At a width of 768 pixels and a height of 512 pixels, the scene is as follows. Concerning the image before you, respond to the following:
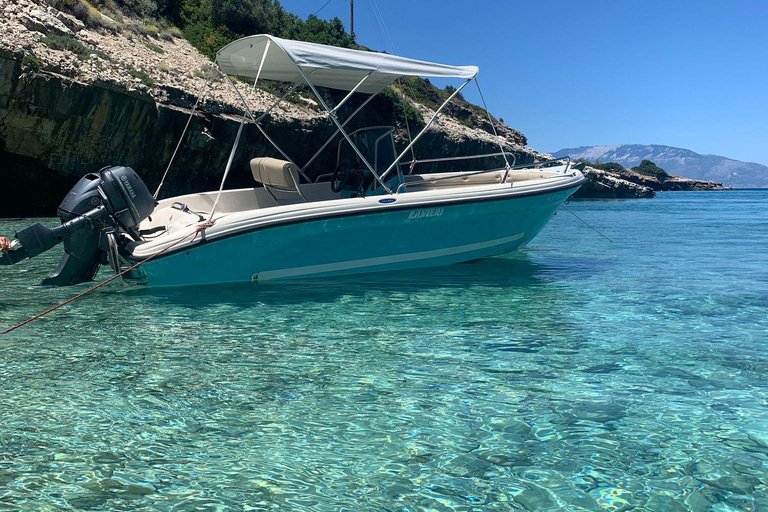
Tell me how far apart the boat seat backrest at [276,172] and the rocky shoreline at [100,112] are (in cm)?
1084

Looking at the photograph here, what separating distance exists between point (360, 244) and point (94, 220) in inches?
126

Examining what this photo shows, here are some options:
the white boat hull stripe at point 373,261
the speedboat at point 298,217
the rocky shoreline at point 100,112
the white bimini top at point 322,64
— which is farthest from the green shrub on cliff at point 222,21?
the white boat hull stripe at point 373,261

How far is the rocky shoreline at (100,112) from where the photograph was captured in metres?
16.7

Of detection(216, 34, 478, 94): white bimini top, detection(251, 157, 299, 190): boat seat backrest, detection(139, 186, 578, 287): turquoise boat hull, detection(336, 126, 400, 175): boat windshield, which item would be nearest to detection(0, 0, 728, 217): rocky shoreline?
detection(216, 34, 478, 94): white bimini top

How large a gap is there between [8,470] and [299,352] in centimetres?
246

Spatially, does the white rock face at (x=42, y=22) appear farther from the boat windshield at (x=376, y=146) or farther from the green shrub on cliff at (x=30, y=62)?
the boat windshield at (x=376, y=146)

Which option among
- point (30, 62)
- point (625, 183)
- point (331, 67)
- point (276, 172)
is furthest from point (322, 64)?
point (625, 183)

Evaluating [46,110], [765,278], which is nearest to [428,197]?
[765,278]

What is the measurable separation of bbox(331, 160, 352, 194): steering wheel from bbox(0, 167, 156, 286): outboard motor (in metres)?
3.09

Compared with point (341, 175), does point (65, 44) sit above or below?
above

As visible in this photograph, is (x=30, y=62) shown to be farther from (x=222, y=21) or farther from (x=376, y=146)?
(x=222, y=21)

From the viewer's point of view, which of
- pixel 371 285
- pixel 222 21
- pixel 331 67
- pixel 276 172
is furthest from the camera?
pixel 222 21

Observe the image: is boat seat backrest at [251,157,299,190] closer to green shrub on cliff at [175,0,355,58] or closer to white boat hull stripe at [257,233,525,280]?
white boat hull stripe at [257,233,525,280]

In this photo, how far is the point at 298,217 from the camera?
7613 mm
